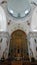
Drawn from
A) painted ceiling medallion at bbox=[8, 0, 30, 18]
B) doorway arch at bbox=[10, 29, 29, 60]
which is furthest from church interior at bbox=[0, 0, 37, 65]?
painted ceiling medallion at bbox=[8, 0, 30, 18]

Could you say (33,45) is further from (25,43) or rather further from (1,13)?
(1,13)

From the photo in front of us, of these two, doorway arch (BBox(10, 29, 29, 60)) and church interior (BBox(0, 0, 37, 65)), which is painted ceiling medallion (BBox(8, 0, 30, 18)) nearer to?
church interior (BBox(0, 0, 37, 65))

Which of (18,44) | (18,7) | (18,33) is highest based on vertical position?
(18,7)

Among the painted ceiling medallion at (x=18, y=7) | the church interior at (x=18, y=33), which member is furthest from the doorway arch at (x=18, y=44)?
the painted ceiling medallion at (x=18, y=7)

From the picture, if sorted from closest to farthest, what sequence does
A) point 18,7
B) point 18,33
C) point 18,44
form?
point 18,44, point 18,33, point 18,7

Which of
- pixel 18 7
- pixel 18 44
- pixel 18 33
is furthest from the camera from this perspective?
pixel 18 7

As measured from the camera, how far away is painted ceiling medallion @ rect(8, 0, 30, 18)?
71.8 ft

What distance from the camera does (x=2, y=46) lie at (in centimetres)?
1980

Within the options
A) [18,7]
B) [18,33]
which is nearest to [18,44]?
[18,33]

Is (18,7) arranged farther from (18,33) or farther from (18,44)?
(18,44)

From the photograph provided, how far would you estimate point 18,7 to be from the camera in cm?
2264

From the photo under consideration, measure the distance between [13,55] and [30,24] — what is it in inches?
161

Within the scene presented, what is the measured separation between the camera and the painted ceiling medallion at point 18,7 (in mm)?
21891

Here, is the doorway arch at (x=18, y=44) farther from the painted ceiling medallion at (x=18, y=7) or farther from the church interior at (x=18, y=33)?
the painted ceiling medallion at (x=18, y=7)
